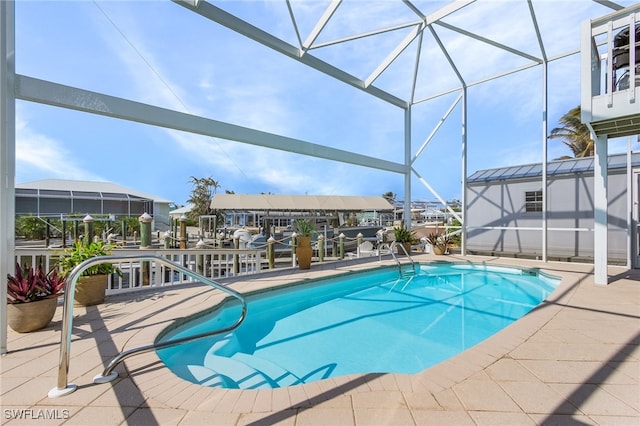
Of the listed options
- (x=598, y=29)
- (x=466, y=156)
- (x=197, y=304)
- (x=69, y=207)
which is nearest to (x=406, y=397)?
(x=197, y=304)

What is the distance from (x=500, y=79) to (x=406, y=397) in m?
9.59

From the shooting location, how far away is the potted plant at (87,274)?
3930 millimetres

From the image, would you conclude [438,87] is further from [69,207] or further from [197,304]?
[69,207]

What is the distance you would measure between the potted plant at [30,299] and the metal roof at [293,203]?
14.0 m

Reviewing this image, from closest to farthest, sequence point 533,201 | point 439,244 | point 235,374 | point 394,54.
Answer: point 235,374, point 394,54, point 533,201, point 439,244

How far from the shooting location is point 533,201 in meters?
8.65

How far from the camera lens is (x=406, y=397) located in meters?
1.94

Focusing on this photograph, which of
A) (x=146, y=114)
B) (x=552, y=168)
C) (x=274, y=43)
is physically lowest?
(x=552, y=168)

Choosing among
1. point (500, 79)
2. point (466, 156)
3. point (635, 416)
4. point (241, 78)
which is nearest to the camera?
point (635, 416)

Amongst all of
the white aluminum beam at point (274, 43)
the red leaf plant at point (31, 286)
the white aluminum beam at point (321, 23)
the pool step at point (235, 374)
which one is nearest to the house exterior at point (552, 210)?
the white aluminum beam at point (274, 43)

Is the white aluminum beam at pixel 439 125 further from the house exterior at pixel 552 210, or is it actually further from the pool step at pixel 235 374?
the pool step at pixel 235 374

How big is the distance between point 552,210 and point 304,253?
722 centimetres

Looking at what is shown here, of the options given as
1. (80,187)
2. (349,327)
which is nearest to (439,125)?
(349,327)

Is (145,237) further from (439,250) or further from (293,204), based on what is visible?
(293,204)
